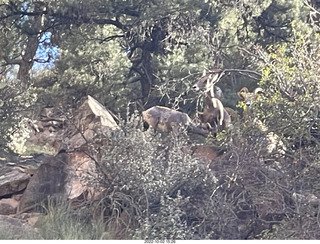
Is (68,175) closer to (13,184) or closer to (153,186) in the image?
(13,184)

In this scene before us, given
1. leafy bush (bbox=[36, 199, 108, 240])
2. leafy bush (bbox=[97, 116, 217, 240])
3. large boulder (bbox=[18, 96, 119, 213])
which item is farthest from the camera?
large boulder (bbox=[18, 96, 119, 213])

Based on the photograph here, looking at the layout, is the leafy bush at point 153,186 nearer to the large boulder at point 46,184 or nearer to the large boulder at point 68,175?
the large boulder at point 68,175

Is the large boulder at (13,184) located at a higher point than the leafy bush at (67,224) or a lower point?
lower

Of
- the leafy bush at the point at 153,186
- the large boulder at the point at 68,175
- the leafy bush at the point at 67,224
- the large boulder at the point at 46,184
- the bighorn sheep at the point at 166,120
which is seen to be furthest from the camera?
the bighorn sheep at the point at 166,120

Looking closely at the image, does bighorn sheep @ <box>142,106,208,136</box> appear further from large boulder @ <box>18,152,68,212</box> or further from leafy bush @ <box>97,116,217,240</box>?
leafy bush @ <box>97,116,217,240</box>

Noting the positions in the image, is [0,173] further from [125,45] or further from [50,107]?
[125,45]

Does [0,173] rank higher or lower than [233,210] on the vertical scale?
lower

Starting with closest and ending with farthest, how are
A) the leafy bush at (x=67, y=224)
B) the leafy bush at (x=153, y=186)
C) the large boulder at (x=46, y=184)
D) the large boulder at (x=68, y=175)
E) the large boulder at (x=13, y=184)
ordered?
the leafy bush at (x=67, y=224), the leafy bush at (x=153, y=186), the large boulder at (x=68, y=175), the large boulder at (x=46, y=184), the large boulder at (x=13, y=184)

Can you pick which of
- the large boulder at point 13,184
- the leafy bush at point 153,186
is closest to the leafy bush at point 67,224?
the leafy bush at point 153,186

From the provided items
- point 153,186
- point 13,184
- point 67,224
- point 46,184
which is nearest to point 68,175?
point 46,184

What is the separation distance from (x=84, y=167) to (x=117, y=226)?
1358mm

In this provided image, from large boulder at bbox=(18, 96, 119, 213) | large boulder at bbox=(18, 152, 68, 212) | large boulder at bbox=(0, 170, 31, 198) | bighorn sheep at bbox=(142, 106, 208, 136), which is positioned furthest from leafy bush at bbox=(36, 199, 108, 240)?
bighorn sheep at bbox=(142, 106, 208, 136)

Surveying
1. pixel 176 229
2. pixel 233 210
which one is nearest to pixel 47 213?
pixel 176 229

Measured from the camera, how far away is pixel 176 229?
584 cm
